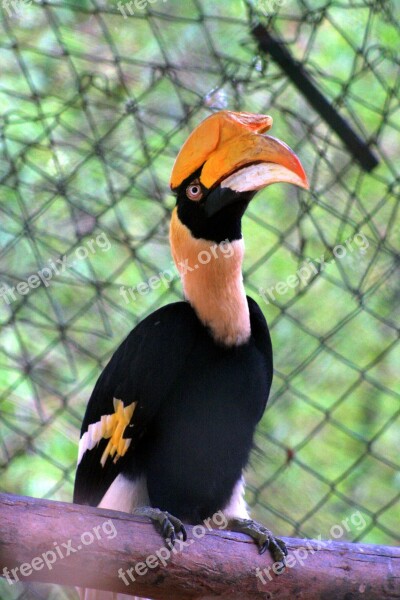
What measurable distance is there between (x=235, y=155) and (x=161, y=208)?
1.41 ft

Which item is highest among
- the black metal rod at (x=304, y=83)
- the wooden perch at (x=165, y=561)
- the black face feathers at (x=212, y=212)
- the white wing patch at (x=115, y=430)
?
the black metal rod at (x=304, y=83)

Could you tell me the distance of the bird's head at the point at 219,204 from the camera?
4.56 ft

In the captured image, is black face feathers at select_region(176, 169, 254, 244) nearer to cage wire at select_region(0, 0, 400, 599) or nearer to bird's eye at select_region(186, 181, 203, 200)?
bird's eye at select_region(186, 181, 203, 200)

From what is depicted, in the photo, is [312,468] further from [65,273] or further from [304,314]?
[65,273]

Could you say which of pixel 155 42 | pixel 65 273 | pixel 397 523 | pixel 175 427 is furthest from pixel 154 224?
pixel 397 523

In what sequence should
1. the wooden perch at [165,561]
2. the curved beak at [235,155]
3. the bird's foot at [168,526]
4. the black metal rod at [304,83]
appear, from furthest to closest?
the black metal rod at [304,83], the curved beak at [235,155], the bird's foot at [168,526], the wooden perch at [165,561]

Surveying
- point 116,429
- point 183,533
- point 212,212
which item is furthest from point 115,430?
point 212,212

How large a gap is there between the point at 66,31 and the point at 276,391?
81 centimetres

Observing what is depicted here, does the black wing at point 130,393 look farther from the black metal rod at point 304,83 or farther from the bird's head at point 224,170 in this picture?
the black metal rod at point 304,83

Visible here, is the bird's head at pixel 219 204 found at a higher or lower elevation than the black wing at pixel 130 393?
higher

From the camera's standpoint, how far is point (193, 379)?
147cm

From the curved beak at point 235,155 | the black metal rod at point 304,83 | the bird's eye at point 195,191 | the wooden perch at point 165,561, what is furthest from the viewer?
the black metal rod at point 304,83

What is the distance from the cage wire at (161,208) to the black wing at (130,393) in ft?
0.96

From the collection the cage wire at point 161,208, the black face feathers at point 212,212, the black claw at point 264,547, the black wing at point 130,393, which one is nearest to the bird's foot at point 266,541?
the black claw at point 264,547
